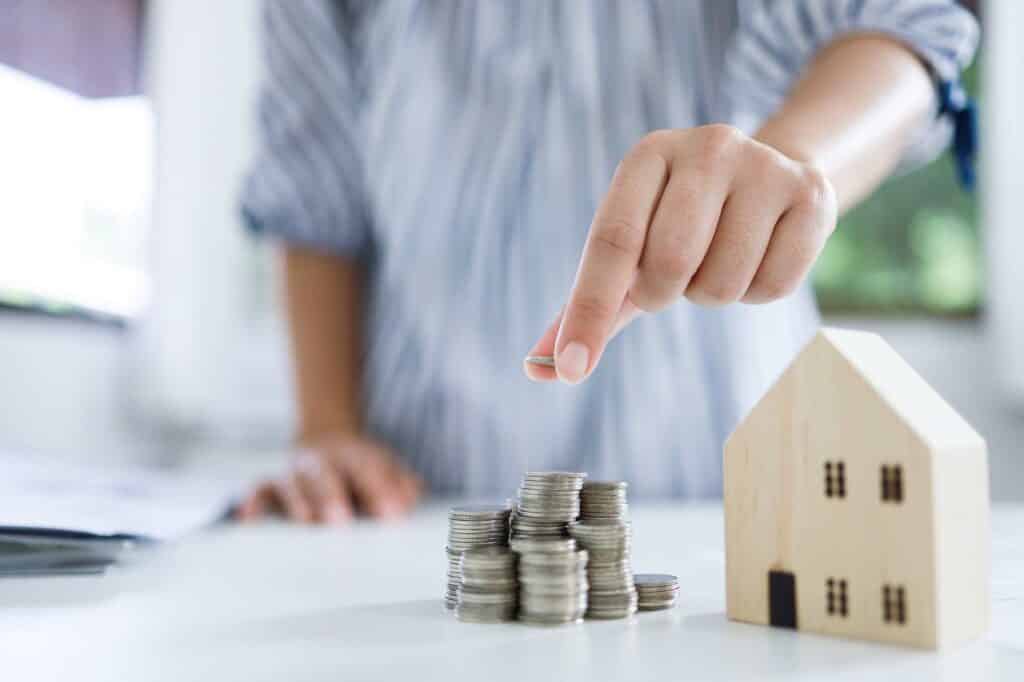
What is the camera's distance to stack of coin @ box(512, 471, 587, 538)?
22.9 inches

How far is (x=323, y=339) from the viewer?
156cm

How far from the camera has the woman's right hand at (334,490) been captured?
1164 millimetres

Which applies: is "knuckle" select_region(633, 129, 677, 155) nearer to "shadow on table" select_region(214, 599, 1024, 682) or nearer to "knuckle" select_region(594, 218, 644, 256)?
"knuckle" select_region(594, 218, 644, 256)

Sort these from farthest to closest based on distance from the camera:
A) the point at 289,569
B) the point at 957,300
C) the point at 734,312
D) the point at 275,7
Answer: the point at 957,300 → the point at 275,7 → the point at 734,312 → the point at 289,569

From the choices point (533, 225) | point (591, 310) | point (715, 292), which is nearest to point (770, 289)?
point (715, 292)

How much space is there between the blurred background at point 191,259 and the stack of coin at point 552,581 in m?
1.42

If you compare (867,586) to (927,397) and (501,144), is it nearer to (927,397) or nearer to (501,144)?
(927,397)

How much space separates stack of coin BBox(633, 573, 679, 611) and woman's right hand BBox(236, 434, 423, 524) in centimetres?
61

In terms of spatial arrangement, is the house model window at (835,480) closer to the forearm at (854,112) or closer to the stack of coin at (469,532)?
the stack of coin at (469,532)

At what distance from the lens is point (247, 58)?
263 cm

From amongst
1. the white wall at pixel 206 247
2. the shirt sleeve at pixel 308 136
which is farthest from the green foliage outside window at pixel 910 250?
the white wall at pixel 206 247

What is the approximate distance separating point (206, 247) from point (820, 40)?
1.87m

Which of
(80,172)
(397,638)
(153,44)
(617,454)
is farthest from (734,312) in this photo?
(153,44)

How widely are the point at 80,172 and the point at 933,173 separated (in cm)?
204
